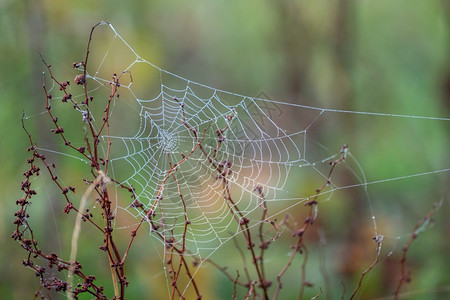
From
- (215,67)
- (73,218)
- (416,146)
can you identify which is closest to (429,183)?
(416,146)

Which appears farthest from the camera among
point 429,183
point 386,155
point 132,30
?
point 386,155

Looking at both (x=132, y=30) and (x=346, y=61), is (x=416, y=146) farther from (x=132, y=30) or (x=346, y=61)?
(x=132, y=30)

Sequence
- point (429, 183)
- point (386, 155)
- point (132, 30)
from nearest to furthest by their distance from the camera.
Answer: point (429, 183) → point (132, 30) → point (386, 155)

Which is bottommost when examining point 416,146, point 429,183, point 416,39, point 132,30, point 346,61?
point 429,183

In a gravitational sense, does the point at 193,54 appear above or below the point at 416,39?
above

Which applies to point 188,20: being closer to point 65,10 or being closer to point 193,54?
point 193,54

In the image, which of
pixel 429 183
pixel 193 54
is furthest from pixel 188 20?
pixel 429 183

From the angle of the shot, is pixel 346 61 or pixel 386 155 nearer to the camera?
pixel 346 61
